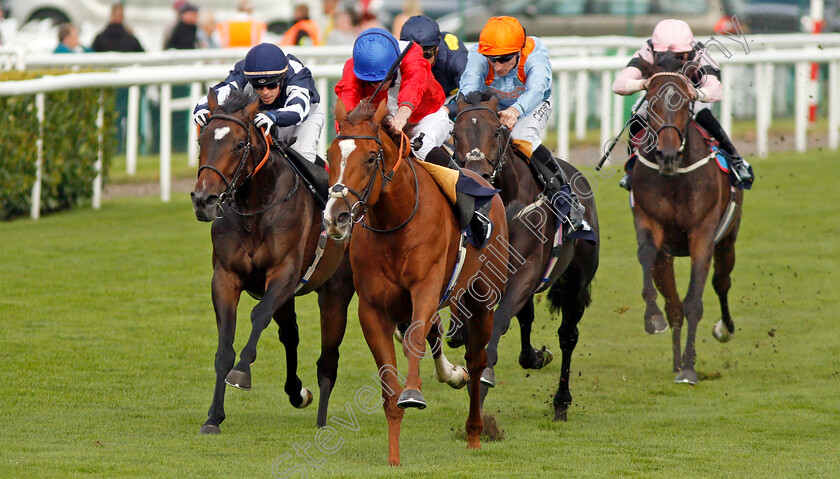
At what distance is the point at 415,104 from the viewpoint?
594cm

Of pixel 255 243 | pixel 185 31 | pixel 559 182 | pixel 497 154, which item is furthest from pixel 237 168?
pixel 185 31

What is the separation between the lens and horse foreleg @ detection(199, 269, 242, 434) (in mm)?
6086

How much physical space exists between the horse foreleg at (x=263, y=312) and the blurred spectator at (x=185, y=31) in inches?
463

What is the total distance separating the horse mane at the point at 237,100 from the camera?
20.3ft

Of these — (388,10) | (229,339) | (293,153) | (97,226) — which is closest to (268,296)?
(229,339)

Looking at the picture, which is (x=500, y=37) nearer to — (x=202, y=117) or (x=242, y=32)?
(x=202, y=117)

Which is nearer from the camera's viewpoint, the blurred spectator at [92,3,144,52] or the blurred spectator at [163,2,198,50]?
the blurred spectator at [92,3,144,52]

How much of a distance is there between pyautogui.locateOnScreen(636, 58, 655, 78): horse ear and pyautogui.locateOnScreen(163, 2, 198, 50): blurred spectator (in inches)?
415

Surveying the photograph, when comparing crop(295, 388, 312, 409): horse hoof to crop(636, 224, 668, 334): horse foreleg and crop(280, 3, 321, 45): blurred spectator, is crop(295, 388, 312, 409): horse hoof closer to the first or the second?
crop(636, 224, 668, 334): horse foreleg

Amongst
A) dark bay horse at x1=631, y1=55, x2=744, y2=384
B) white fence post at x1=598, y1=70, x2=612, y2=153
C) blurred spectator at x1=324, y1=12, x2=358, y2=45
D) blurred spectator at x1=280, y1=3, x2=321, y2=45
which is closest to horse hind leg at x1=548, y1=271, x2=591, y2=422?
dark bay horse at x1=631, y1=55, x2=744, y2=384

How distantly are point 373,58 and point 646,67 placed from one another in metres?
2.75

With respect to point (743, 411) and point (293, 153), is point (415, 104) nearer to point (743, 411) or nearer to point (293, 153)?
point (293, 153)

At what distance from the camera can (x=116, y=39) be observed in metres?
16.4

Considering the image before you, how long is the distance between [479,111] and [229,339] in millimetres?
1755
